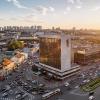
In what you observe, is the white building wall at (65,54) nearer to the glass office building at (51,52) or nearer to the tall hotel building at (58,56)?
the tall hotel building at (58,56)

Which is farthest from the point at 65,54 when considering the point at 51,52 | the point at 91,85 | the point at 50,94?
the point at 50,94

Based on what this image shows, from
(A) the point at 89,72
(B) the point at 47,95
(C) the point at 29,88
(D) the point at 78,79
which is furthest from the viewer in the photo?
(A) the point at 89,72

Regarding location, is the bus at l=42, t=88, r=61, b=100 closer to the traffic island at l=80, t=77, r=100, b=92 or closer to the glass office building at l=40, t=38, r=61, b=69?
the traffic island at l=80, t=77, r=100, b=92

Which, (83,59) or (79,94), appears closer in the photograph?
(79,94)

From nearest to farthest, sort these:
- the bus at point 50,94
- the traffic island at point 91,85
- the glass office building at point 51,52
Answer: the bus at point 50,94
the traffic island at point 91,85
the glass office building at point 51,52

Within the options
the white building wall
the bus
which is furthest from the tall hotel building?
the bus

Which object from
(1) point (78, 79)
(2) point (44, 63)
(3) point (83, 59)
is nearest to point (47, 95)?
(1) point (78, 79)

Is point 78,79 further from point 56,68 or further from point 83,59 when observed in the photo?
point 83,59

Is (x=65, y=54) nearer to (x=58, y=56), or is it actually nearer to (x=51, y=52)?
(x=58, y=56)

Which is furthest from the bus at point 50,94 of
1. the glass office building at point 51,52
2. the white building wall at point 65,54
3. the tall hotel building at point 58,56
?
the glass office building at point 51,52

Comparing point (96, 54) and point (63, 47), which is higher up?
point (63, 47)
